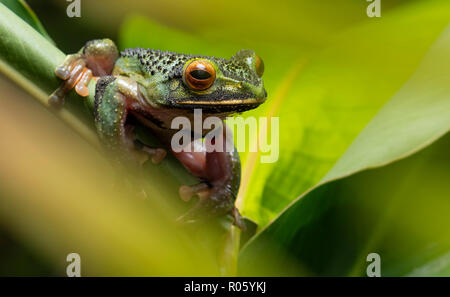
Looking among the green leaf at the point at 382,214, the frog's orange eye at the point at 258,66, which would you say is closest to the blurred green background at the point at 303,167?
the green leaf at the point at 382,214

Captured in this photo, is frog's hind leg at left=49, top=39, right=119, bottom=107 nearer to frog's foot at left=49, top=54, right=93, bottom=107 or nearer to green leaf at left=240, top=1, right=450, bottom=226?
frog's foot at left=49, top=54, right=93, bottom=107

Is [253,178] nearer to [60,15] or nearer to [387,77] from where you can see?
[387,77]

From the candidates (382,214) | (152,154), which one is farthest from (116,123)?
(382,214)

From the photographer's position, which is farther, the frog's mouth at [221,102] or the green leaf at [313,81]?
the green leaf at [313,81]

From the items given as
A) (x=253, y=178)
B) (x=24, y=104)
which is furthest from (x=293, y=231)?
(x=24, y=104)

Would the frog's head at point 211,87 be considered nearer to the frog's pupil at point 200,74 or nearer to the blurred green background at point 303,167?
the frog's pupil at point 200,74

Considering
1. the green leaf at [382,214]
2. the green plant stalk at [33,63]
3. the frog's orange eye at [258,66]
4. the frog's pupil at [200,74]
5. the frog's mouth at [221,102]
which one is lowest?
the green leaf at [382,214]

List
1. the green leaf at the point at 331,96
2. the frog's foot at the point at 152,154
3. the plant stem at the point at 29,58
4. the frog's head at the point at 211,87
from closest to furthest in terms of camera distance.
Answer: the plant stem at the point at 29,58, the frog's foot at the point at 152,154, the frog's head at the point at 211,87, the green leaf at the point at 331,96
